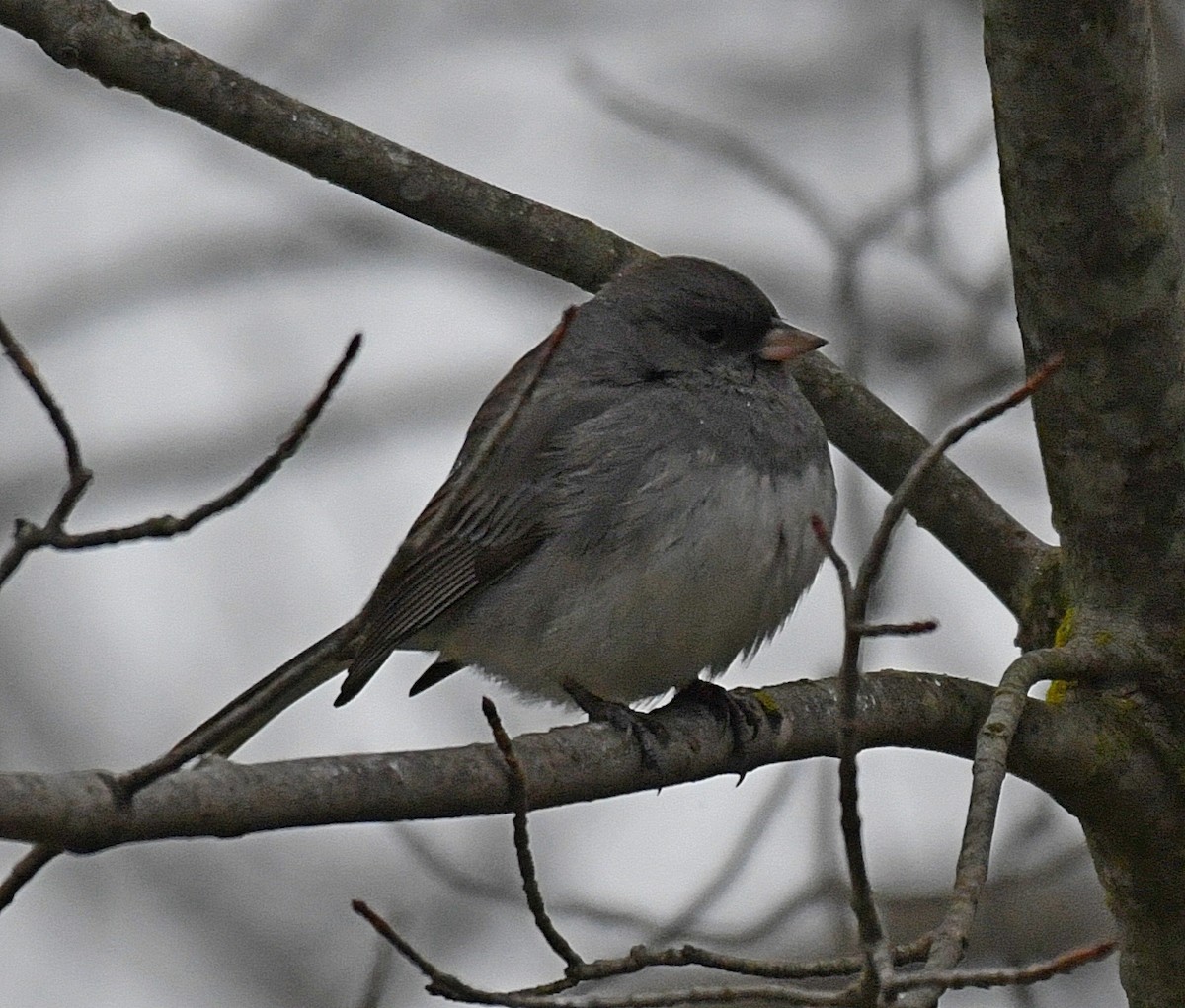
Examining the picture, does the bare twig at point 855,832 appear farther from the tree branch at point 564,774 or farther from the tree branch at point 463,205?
the tree branch at point 463,205

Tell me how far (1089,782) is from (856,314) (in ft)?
6.96

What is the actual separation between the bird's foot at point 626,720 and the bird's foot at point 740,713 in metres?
0.14

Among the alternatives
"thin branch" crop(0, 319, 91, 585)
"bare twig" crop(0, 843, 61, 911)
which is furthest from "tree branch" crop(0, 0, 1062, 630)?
"bare twig" crop(0, 843, 61, 911)

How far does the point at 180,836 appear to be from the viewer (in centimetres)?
228

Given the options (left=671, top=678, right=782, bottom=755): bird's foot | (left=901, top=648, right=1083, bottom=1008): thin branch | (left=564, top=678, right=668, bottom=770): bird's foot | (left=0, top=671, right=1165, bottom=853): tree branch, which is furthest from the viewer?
(left=671, top=678, right=782, bottom=755): bird's foot

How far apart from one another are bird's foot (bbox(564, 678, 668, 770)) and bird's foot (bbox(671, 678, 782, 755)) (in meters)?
0.14

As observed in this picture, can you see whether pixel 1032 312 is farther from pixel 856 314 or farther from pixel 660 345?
pixel 856 314

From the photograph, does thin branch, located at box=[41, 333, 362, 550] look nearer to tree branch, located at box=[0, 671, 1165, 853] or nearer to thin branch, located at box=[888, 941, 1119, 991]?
tree branch, located at box=[0, 671, 1165, 853]

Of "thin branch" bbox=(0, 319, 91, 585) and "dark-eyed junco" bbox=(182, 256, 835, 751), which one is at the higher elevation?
"dark-eyed junco" bbox=(182, 256, 835, 751)

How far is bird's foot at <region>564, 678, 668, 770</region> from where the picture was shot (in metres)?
3.18

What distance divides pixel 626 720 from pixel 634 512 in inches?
24.6

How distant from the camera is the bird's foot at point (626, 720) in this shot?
3.18 m

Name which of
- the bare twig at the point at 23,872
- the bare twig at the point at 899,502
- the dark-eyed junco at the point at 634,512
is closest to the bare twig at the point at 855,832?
the bare twig at the point at 899,502

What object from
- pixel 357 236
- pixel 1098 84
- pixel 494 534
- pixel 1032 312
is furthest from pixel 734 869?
pixel 357 236
